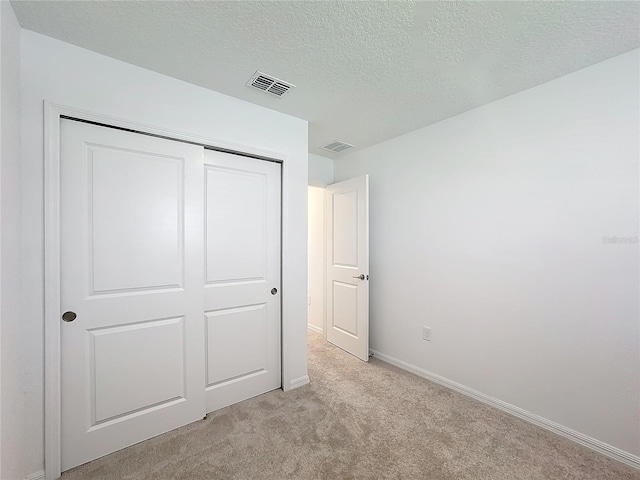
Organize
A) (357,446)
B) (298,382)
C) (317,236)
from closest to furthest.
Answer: (357,446), (298,382), (317,236)

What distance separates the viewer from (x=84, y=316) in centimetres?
164

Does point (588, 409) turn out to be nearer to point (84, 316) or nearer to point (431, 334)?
point (431, 334)

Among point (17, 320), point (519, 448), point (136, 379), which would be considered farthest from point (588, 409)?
point (17, 320)

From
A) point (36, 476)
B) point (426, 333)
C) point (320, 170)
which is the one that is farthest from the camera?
point (320, 170)

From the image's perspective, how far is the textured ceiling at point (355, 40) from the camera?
1.36 m

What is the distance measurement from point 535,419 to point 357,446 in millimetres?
1372

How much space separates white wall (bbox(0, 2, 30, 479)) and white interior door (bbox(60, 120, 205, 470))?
0.20m

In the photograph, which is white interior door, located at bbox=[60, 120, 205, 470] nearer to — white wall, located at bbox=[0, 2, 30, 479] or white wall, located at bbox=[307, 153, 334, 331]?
white wall, located at bbox=[0, 2, 30, 479]

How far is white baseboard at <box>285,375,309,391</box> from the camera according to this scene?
8.08 feet

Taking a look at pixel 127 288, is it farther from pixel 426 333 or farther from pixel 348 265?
pixel 426 333

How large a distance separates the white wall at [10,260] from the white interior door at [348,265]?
2.65 meters

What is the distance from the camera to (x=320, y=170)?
3695 millimetres

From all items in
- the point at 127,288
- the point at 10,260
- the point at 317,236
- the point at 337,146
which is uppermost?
the point at 337,146

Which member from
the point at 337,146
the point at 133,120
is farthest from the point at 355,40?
the point at 337,146
